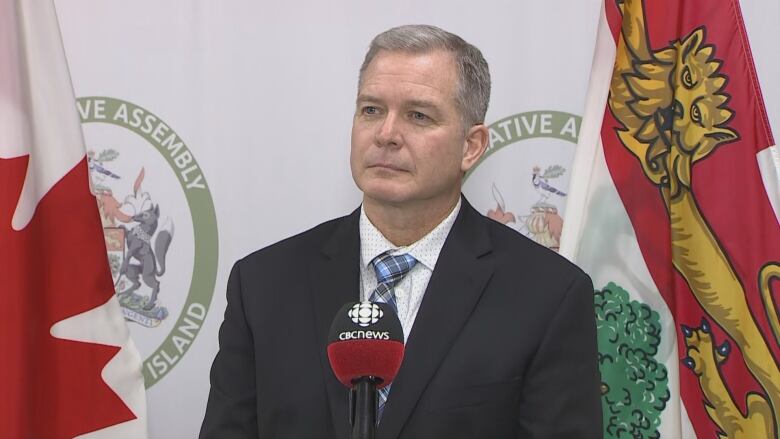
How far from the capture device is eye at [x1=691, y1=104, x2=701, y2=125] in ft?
9.06

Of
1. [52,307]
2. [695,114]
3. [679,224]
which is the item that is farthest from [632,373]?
[52,307]

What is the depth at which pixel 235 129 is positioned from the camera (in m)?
3.20

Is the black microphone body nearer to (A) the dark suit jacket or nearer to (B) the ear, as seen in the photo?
(A) the dark suit jacket

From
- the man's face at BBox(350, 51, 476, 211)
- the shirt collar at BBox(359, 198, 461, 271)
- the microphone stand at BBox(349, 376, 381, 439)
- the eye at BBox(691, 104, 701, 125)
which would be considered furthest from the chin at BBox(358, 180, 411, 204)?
the eye at BBox(691, 104, 701, 125)

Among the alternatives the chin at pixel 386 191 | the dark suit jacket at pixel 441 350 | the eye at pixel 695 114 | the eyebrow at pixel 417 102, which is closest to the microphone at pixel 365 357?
the dark suit jacket at pixel 441 350

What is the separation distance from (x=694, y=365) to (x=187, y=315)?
161cm

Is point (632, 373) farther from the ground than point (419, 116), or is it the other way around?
point (419, 116)

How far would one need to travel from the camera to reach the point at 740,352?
2691 millimetres

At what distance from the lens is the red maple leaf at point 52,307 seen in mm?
2736

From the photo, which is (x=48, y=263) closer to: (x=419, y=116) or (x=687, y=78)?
(x=419, y=116)

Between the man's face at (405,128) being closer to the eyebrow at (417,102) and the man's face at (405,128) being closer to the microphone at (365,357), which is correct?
the eyebrow at (417,102)

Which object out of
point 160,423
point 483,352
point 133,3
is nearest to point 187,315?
point 160,423

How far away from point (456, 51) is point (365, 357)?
109 cm

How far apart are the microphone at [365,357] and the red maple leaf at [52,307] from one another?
147 cm
